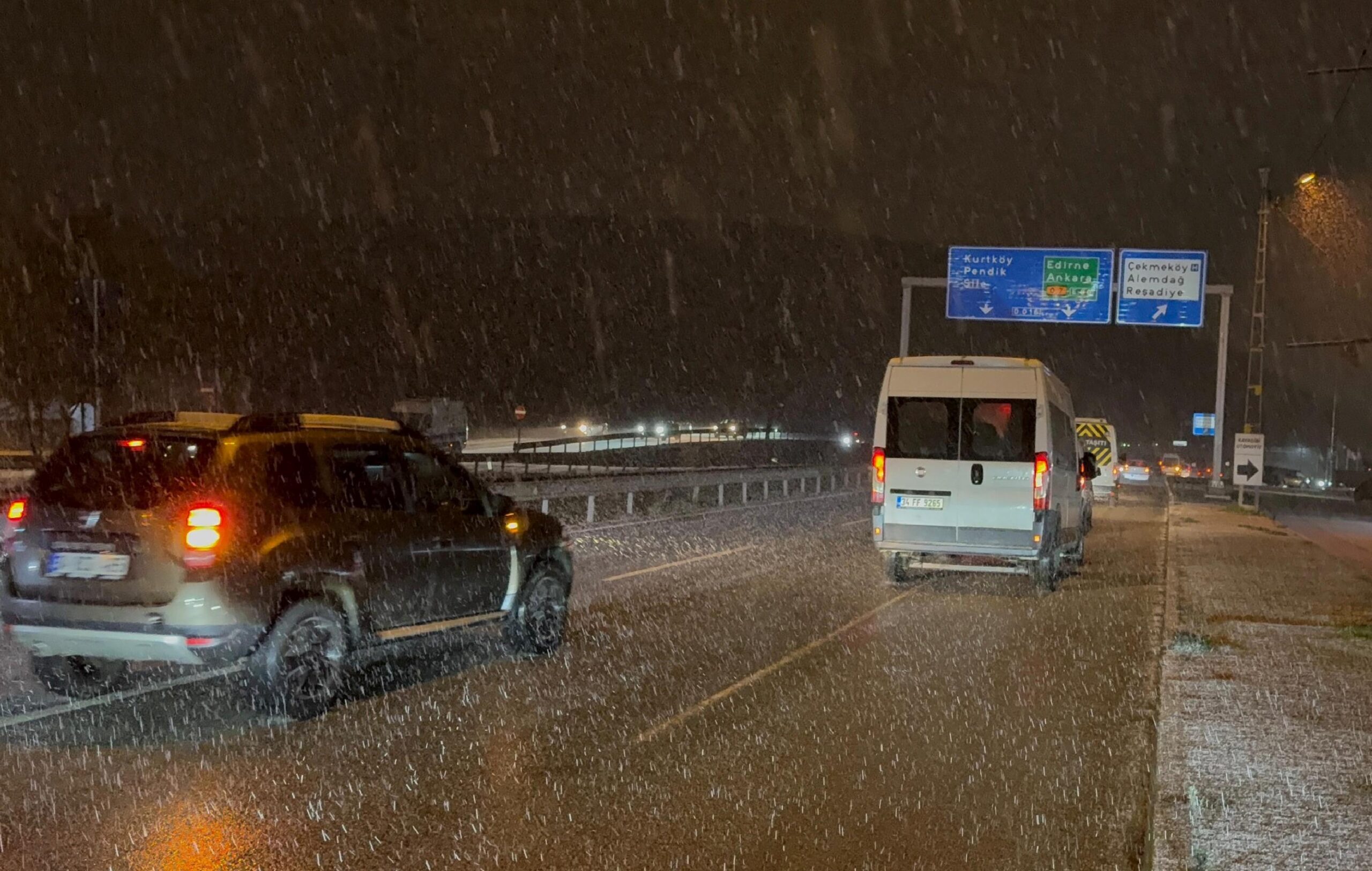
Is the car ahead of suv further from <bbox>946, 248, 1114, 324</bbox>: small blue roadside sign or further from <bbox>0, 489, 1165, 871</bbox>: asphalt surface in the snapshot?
<bbox>946, 248, 1114, 324</bbox>: small blue roadside sign

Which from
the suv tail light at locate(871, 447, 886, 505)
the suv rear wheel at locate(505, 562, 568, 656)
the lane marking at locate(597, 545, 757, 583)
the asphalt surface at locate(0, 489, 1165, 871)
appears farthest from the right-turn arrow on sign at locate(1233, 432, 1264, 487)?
the suv rear wheel at locate(505, 562, 568, 656)

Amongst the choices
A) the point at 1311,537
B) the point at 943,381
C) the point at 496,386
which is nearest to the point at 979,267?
the point at 1311,537

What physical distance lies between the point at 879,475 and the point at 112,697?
30.7 feet

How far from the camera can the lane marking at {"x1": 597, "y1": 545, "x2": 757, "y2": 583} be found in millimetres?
15742

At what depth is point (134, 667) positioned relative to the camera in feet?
29.6

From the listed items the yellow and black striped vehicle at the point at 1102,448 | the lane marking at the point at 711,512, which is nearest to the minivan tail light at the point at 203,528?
the lane marking at the point at 711,512

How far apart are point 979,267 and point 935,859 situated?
100.0 ft

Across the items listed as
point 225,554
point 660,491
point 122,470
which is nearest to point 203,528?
point 225,554

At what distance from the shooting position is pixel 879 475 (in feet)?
49.9

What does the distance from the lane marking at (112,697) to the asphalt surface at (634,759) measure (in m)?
0.04

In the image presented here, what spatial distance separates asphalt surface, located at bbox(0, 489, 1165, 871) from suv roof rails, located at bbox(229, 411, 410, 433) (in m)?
1.56

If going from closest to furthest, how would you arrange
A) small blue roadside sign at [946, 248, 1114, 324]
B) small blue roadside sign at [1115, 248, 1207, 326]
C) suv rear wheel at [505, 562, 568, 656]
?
suv rear wheel at [505, 562, 568, 656] < small blue roadside sign at [946, 248, 1114, 324] < small blue roadside sign at [1115, 248, 1207, 326]

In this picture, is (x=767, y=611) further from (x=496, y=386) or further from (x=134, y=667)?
(x=496, y=386)

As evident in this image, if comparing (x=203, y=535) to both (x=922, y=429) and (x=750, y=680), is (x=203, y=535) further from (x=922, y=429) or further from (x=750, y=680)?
(x=922, y=429)
